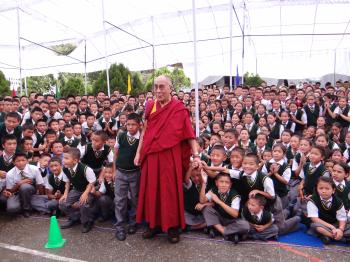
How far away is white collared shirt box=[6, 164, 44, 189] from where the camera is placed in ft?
12.6

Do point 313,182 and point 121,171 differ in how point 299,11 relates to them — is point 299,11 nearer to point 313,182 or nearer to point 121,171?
point 313,182

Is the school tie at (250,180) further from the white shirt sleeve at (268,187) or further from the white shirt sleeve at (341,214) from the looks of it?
the white shirt sleeve at (341,214)

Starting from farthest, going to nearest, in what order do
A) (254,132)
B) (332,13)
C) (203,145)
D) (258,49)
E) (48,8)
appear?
(258,49) → (48,8) → (332,13) → (254,132) → (203,145)

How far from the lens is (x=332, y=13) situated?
1067cm

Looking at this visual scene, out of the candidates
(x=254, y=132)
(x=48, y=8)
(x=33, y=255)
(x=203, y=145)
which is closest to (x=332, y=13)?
(x=254, y=132)

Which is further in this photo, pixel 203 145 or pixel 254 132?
pixel 254 132

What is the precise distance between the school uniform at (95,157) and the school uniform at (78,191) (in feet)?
1.22

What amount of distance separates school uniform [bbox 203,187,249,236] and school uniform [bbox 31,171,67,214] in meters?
1.69

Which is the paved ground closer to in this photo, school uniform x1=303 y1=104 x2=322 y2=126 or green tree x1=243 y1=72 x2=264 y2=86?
school uniform x1=303 y1=104 x2=322 y2=126

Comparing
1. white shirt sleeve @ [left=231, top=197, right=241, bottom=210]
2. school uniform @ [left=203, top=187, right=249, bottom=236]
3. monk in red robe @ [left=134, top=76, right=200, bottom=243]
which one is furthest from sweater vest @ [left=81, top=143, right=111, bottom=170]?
white shirt sleeve @ [left=231, top=197, right=241, bottom=210]

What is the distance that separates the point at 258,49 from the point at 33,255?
11.6m

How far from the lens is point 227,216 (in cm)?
320

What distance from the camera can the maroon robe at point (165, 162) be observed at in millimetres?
2979

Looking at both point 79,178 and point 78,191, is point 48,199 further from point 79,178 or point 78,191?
point 79,178
